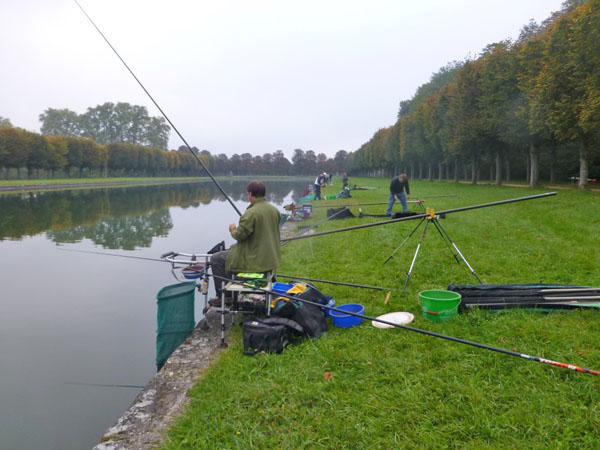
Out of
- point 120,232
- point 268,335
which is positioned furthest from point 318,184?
point 268,335

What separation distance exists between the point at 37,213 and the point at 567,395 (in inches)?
1068

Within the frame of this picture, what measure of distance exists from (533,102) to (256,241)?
22143mm

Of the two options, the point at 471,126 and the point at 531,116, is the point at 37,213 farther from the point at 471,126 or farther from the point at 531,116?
the point at 471,126

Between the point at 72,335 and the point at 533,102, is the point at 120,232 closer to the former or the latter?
the point at 72,335

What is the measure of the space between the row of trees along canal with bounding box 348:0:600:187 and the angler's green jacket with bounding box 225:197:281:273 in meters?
17.2

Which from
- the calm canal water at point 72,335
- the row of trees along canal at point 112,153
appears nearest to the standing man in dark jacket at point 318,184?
the calm canal water at point 72,335

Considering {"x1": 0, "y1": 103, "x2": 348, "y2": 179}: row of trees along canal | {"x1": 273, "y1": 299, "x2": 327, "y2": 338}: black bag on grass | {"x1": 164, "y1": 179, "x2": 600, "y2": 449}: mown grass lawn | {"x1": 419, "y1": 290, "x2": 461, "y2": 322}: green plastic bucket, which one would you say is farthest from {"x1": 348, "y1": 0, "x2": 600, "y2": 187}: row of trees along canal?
{"x1": 0, "y1": 103, "x2": 348, "y2": 179}: row of trees along canal

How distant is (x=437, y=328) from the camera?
4.91m

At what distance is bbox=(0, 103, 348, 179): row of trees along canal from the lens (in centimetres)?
5681

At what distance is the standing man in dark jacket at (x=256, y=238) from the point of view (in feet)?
16.6

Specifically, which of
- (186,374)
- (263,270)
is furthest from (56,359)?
(263,270)

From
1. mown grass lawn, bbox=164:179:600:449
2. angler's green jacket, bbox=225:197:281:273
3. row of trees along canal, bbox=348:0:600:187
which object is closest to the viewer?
mown grass lawn, bbox=164:179:600:449

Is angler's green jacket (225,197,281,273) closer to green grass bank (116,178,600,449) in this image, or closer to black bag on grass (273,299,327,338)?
black bag on grass (273,299,327,338)

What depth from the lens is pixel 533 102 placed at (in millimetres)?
21672
